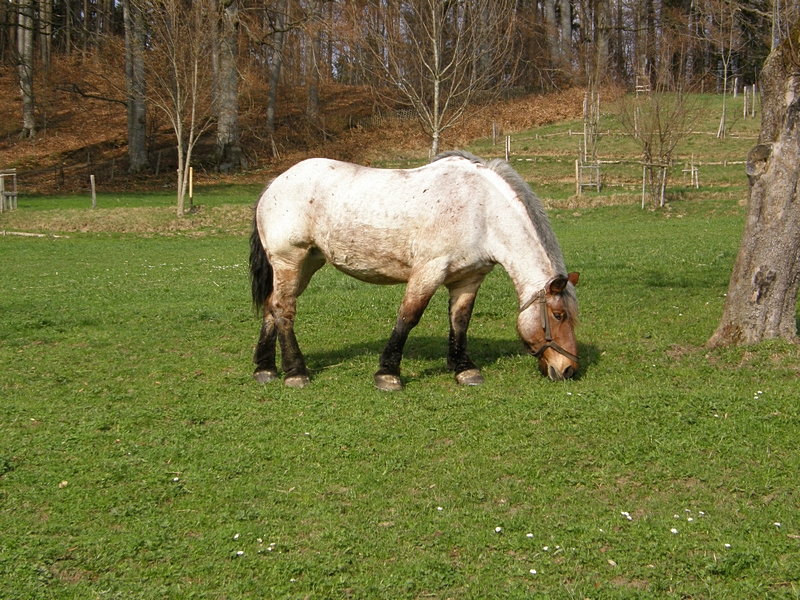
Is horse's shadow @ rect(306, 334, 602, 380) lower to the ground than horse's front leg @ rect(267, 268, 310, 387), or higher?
lower

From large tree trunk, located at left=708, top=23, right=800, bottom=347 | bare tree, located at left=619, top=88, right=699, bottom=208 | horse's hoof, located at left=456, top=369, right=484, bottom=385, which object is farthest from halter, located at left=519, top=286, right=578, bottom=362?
bare tree, located at left=619, top=88, right=699, bottom=208

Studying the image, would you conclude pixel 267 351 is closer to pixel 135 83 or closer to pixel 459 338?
pixel 459 338

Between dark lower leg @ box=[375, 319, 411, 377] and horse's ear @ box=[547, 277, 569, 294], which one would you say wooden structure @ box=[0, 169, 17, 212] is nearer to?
dark lower leg @ box=[375, 319, 411, 377]

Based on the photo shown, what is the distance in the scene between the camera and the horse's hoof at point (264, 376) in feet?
26.6

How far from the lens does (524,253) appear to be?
754 centimetres

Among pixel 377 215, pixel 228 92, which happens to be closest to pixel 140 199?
pixel 228 92

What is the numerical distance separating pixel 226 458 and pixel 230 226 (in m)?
23.0

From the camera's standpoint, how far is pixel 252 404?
7.29m

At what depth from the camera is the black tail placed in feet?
28.3

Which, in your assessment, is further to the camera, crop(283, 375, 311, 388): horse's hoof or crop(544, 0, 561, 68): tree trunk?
crop(544, 0, 561, 68): tree trunk

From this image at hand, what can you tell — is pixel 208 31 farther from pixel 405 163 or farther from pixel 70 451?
pixel 70 451

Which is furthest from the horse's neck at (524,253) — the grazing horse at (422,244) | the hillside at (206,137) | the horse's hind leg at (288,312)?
the hillside at (206,137)

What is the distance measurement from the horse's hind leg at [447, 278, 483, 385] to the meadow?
24 centimetres

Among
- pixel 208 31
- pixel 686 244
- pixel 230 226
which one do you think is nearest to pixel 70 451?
pixel 686 244
